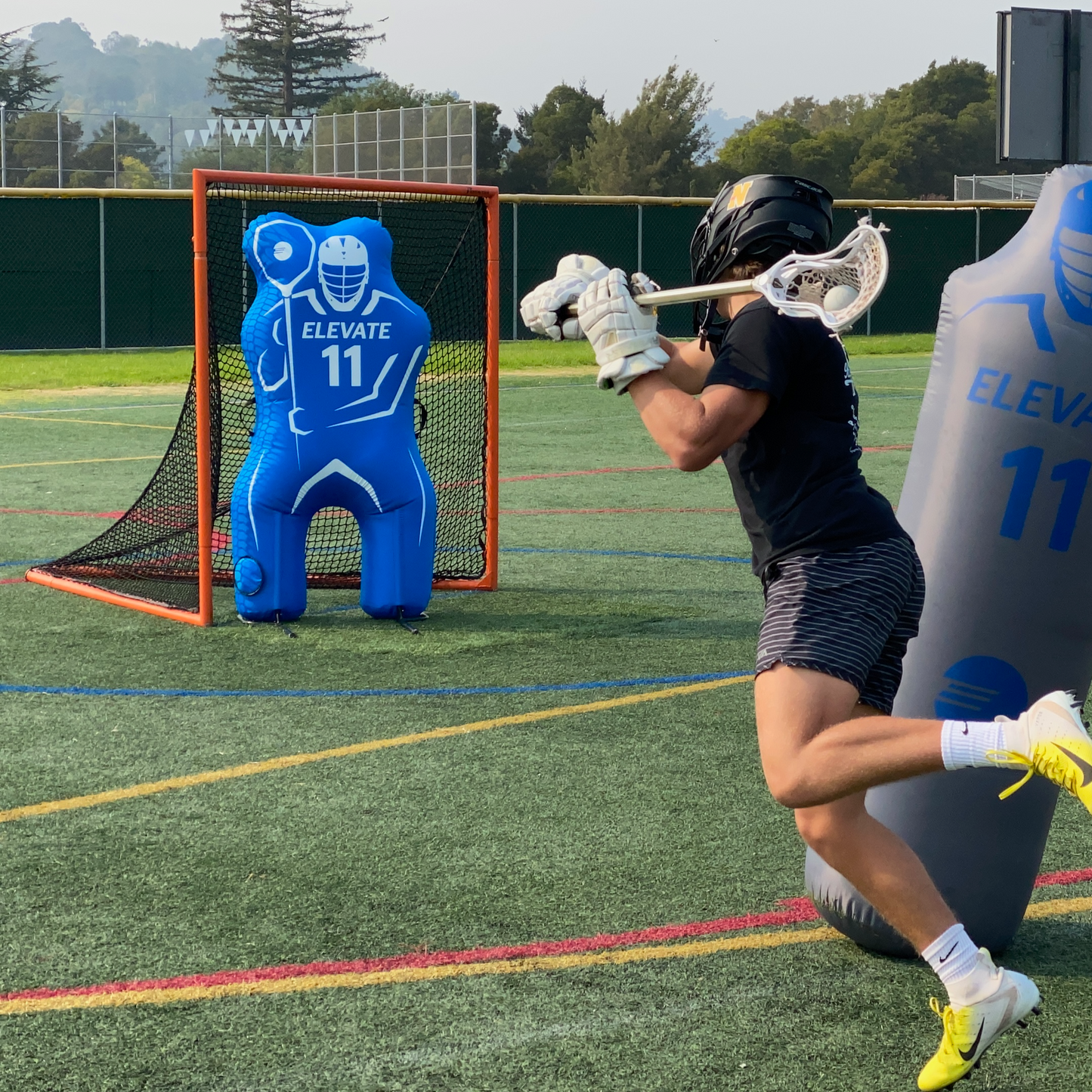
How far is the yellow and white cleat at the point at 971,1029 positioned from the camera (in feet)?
10.7

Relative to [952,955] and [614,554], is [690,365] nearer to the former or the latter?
[952,955]

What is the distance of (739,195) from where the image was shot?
12.2 ft

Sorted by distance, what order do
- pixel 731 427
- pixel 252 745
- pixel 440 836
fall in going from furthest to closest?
1. pixel 252 745
2. pixel 440 836
3. pixel 731 427

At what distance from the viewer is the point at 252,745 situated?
5.82 m

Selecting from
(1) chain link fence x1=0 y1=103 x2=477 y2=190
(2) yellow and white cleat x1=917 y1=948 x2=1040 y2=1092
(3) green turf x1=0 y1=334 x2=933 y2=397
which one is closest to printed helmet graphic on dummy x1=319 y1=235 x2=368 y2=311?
(2) yellow and white cleat x1=917 y1=948 x2=1040 y2=1092

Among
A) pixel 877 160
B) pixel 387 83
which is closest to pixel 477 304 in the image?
pixel 877 160

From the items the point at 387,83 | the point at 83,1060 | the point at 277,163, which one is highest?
the point at 387,83

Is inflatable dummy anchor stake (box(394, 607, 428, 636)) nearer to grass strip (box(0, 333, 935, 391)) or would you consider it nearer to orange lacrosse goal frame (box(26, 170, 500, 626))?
orange lacrosse goal frame (box(26, 170, 500, 626))

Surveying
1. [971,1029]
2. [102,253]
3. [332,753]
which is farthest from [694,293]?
[102,253]

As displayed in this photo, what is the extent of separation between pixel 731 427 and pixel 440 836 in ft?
6.57

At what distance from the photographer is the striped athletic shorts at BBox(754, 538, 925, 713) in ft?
11.0

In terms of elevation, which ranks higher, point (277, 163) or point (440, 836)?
point (277, 163)

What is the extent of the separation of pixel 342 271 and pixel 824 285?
15.3 feet

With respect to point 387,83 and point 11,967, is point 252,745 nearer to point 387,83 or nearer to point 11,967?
point 11,967
